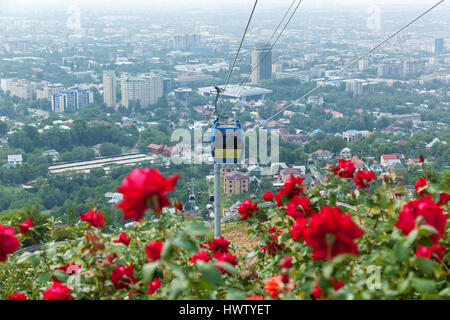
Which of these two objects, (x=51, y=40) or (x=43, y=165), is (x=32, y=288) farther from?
(x=51, y=40)

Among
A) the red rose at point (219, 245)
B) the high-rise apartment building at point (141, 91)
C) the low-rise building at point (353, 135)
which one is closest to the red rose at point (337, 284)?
the red rose at point (219, 245)

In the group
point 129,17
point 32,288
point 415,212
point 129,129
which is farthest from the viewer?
point 129,17

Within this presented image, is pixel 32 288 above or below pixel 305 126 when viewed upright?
above

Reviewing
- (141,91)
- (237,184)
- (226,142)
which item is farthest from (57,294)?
(141,91)

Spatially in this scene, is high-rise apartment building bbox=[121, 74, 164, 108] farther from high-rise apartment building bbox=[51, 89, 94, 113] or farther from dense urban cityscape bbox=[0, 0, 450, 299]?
high-rise apartment building bbox=[51, 89, 94, 113]

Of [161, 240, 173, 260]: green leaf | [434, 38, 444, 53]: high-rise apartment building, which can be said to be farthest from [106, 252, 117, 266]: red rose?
[434, 38, 444, 53]: high-rise apartment building

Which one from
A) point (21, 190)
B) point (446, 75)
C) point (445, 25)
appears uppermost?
point (445, 25)
